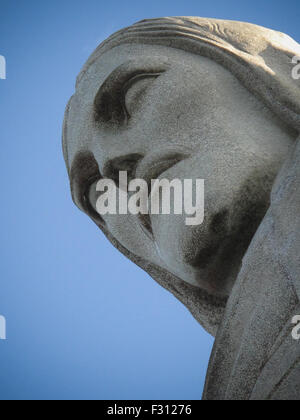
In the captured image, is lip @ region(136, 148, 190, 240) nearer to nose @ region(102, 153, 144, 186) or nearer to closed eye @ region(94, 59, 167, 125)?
nose @ region(102, 153, 144, 186)

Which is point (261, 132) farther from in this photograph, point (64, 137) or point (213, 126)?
point (64, 137)

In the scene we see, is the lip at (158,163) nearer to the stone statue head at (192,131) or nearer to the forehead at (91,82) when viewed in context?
the stone statue head at (192,131)

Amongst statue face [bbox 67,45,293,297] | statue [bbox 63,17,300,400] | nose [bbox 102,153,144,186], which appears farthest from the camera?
nose [bbox 102,153,144,186]

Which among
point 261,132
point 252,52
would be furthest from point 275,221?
point 252,52

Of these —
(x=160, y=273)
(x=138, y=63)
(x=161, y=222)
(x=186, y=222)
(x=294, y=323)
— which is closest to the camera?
(x=294, y=323)

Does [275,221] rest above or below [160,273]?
above

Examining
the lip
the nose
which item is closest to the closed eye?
the nose

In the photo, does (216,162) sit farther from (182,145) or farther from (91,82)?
(91,82)

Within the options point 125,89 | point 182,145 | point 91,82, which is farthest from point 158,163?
point 91,82
